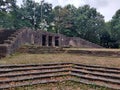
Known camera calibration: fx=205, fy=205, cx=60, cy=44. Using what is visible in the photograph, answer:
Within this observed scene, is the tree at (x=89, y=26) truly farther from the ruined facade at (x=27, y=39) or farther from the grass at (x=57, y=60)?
the grass at (x=57, y=60)

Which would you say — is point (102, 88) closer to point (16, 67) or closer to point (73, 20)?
point (16, 67)

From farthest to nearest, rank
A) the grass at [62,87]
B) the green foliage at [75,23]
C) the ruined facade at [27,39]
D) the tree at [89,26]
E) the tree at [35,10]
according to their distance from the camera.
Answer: the tree at [35,10] → the tree at [89,26] → the green foliage at [75,23] → the ruined facade at [27,39] → the grass at [62,87]

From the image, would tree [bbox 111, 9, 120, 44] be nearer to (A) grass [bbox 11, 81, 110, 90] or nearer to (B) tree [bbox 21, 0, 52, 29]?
(B) tree [bbox 21, 0, 52, 29]

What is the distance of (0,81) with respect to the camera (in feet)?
21.9

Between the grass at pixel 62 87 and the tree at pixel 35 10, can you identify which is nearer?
the grass at pixel 62 87

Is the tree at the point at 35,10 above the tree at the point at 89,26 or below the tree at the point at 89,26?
above

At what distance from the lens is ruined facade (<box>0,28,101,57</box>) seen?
11227 mm

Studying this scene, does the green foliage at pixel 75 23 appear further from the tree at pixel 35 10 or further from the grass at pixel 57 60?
the grass at pixel 57 60

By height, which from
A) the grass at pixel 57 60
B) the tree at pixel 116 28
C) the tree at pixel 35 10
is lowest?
the grass at pixel 57 60

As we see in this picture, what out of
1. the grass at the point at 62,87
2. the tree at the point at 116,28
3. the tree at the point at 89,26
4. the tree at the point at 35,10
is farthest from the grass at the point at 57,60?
the tree at the point at 35,10

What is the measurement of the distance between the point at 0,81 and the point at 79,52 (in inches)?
284

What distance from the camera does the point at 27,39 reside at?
55.1 ft

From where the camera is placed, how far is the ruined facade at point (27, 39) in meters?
11.2

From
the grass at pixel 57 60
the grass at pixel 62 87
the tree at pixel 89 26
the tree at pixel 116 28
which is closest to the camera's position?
the grass at pixel 62 87
